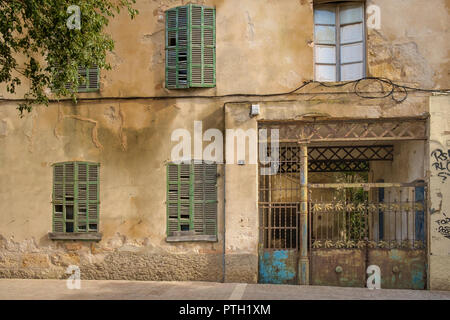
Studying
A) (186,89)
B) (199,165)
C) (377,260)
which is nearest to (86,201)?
(199,165)

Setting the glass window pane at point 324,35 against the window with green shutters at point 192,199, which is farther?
the glass window pane at point 324,35

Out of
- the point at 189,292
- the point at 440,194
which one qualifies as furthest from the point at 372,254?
the point at 189,292

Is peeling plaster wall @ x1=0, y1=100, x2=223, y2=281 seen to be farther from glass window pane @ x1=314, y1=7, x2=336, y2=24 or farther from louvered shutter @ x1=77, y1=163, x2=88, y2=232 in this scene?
glass window pane @ x1=314, y1=7, x2=336, y2=24

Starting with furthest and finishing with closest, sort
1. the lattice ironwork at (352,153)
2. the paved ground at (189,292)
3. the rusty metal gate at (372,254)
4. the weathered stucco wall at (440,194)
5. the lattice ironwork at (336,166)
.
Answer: the lattice ironwork at (336,166), the lattice ironwork at (352,153), the rusty metal gate at (372,254), the weathered stucco wall at (440,194), the paved ground at (189,292)

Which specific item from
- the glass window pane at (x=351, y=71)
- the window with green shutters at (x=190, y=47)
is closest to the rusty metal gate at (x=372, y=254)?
the glass window pane at (x=351, y=71)

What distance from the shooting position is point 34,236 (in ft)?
31.9

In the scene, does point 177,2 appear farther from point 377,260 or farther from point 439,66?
point 377,260

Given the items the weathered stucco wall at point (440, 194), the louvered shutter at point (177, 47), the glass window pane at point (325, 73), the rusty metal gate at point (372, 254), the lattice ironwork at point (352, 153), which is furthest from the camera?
the lattice ironwork at point (352, 153)

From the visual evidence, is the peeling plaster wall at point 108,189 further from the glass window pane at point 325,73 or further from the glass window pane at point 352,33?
the glass window pane at point 352,33

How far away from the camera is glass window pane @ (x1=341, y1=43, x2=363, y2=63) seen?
9250mm

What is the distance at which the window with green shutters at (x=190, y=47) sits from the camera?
9398mm

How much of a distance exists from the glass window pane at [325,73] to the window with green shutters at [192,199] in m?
2.72

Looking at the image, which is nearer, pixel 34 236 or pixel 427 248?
pixel 427 248
